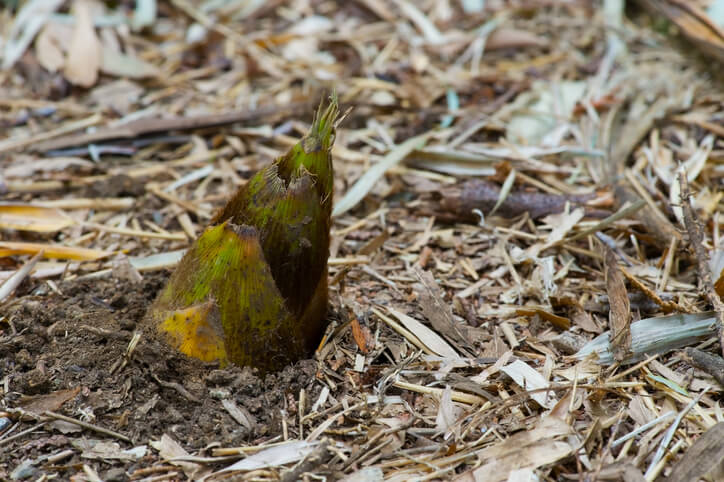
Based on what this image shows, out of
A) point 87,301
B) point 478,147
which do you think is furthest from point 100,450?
point 478,147

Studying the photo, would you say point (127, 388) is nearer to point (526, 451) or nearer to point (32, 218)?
point (526, 451)

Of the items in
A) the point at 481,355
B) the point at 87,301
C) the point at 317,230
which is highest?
the point at 317,230

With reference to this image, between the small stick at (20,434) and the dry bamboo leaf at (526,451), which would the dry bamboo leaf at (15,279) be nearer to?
the small stick at (20,434)

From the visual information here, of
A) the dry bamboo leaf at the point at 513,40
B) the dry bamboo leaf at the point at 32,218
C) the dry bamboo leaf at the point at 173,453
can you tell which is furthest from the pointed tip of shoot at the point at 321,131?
the dry bamboo leaf at the point at 513,40

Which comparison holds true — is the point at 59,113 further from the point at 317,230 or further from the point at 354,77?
the point at 317,230

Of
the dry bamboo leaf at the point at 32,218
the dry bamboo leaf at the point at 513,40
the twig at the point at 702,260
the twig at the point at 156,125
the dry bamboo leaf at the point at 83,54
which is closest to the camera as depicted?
the twig at the point at 702,260

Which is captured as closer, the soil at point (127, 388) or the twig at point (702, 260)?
the soil at point (127, 388)

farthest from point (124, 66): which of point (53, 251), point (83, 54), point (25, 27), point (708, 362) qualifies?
Result: point (708, 362)
